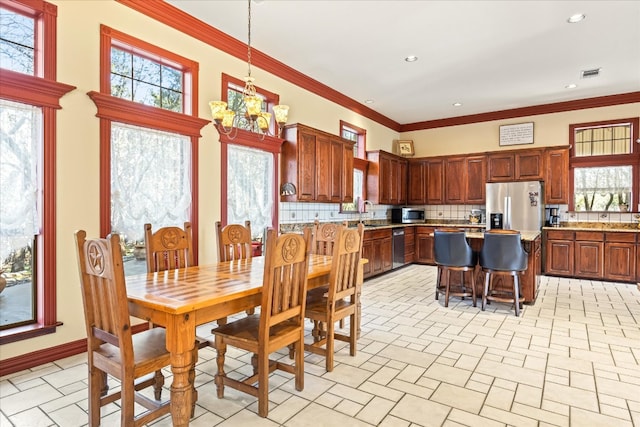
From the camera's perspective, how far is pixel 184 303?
1.82 metres

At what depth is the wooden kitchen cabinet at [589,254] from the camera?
606cm

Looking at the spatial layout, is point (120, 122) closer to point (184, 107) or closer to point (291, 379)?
point (184, 107)

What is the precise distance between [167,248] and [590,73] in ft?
20.3

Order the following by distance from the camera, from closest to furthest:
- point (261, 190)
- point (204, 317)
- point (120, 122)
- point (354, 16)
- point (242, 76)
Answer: point (204, 317), point (120, 122), point (354, 16), point (242, 76), point (261, 190)

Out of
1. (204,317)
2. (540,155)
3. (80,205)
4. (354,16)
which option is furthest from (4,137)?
(540,155)

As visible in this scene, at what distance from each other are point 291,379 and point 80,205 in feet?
7.23

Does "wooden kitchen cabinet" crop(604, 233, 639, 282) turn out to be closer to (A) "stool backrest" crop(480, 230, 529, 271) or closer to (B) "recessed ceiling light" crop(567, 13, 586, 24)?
(A) "stool backrest" crop(480, 230, 529, 271)

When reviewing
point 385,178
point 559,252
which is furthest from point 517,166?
point 385,178

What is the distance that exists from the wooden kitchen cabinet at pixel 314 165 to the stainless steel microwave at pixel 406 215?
90.8 inches

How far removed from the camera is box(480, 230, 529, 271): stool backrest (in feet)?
13.6

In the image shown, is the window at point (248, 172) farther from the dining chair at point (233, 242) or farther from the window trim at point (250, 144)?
the dining chair at point (233, 242)

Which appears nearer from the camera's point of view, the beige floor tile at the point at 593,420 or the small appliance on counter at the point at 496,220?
the beige floor tile at the point at 593,420

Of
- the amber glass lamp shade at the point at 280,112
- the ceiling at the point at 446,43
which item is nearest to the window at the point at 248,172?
the ceiling at the point at 446,43

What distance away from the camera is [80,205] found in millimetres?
2988
